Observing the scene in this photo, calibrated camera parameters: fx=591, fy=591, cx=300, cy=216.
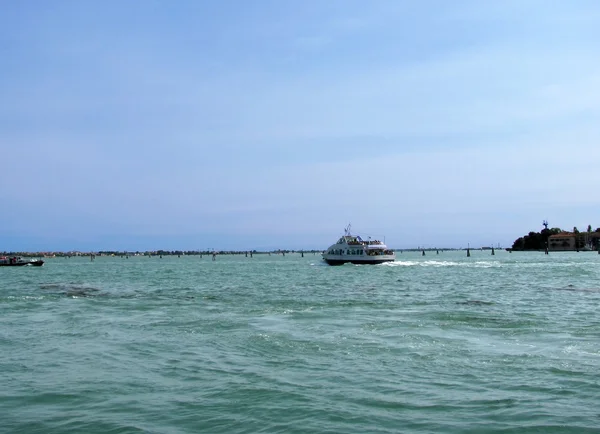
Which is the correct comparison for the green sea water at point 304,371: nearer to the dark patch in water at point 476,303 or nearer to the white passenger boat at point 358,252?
the dark patch in water at point 476,303

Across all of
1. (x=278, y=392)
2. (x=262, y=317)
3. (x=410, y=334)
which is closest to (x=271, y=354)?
(x=278, y=392)

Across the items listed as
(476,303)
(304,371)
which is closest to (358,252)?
(476,303)

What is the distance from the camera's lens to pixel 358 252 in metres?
90.1

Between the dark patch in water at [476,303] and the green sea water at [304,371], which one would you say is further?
the dark patch in water at [476,303]

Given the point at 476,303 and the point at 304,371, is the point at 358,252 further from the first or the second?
the point at 304,371

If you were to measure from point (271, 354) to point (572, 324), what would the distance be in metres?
10.9

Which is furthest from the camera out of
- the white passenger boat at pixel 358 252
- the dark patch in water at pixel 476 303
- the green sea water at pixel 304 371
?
the white passenger boat at pixel 358 252

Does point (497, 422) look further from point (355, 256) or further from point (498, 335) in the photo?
point (355, 256)

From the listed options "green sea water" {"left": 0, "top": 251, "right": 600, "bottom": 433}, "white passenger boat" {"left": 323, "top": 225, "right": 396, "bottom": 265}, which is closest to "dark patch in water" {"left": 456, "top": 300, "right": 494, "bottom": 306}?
"green sea water" {"left": 0, "top": 251, "right": 600, "bottom": 433}

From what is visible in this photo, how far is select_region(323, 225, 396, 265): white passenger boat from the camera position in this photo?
8906 centimetres

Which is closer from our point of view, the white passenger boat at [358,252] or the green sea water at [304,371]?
the green sea water at [304,371]

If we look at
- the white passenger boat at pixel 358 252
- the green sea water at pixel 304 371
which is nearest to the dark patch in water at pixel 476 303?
the green sea water at pixel 304 371

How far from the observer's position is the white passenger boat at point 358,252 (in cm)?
8906

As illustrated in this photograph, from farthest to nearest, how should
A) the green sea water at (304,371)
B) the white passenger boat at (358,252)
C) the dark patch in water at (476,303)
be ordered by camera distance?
the white passenger boat at (358,252) → the dark patch in water at (476,303) → the green sea water at (304,371)
